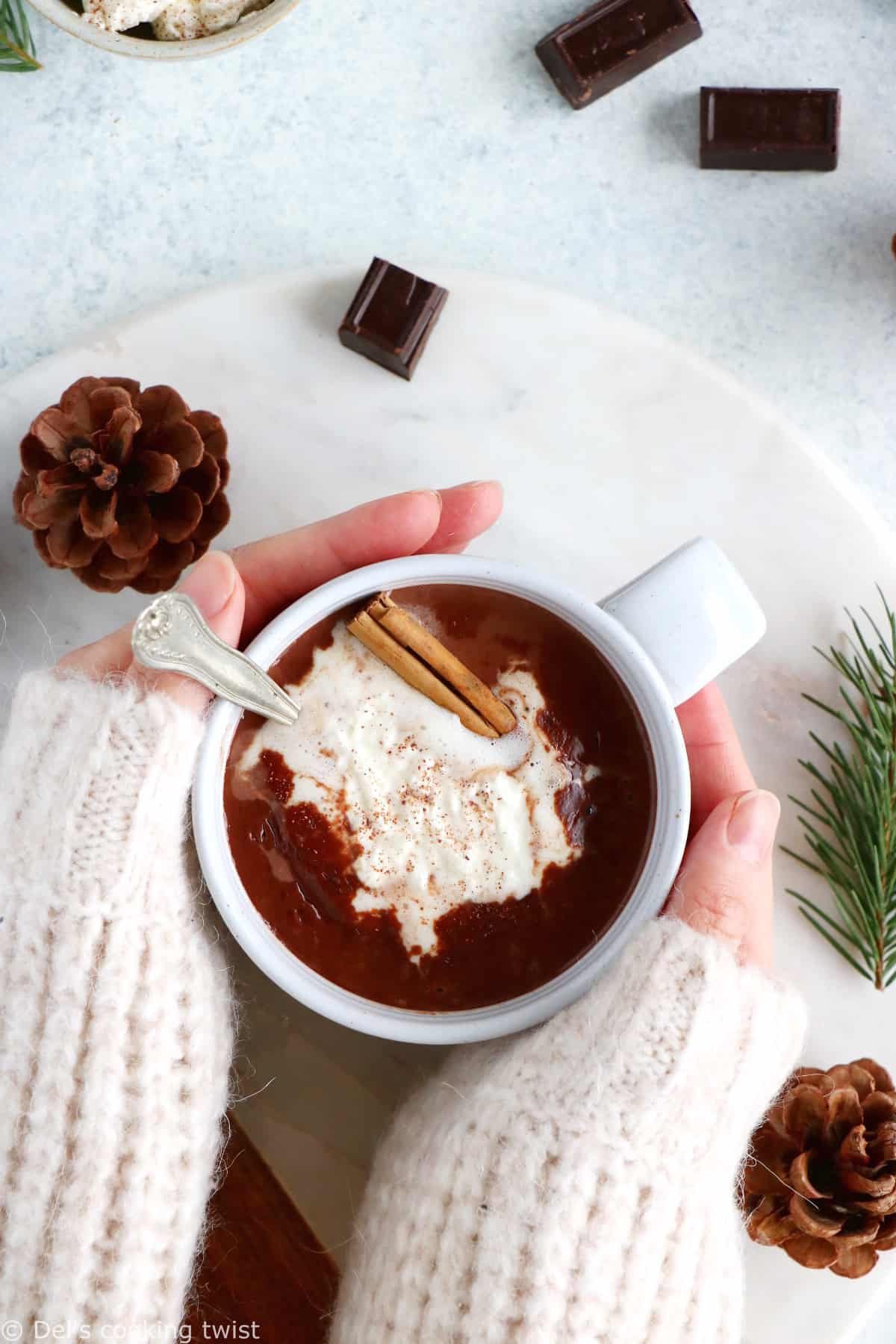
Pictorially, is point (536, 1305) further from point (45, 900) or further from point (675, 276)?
point (675, 276)

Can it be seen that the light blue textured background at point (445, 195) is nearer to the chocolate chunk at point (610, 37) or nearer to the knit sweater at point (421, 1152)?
the chocolate chunk at point (610, 37)

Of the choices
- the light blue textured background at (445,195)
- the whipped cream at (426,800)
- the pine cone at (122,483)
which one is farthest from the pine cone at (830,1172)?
the pine cone at (122,483)

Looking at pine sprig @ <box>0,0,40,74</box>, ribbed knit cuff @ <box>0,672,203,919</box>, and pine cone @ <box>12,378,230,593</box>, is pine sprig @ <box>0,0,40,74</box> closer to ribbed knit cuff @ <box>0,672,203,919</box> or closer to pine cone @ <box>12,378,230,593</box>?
pine cone @ <box>12,378,230,593</box>

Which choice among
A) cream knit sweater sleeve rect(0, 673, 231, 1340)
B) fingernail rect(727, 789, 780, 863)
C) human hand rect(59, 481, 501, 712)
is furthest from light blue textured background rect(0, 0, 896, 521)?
cream knit sweater sleeve rect(0, 673, 231, 1340)

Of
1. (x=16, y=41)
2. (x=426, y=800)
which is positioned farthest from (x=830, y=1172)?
(x=16, y=41)

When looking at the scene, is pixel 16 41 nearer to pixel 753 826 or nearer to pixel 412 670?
pixel 412 670

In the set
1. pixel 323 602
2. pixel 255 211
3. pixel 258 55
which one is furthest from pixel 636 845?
pixel 258 55

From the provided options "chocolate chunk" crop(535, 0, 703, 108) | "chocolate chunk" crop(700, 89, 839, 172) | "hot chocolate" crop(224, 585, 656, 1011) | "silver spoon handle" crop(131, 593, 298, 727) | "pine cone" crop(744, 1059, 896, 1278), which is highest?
"chocolate chunk" crop(535, 0, 703, 108)
